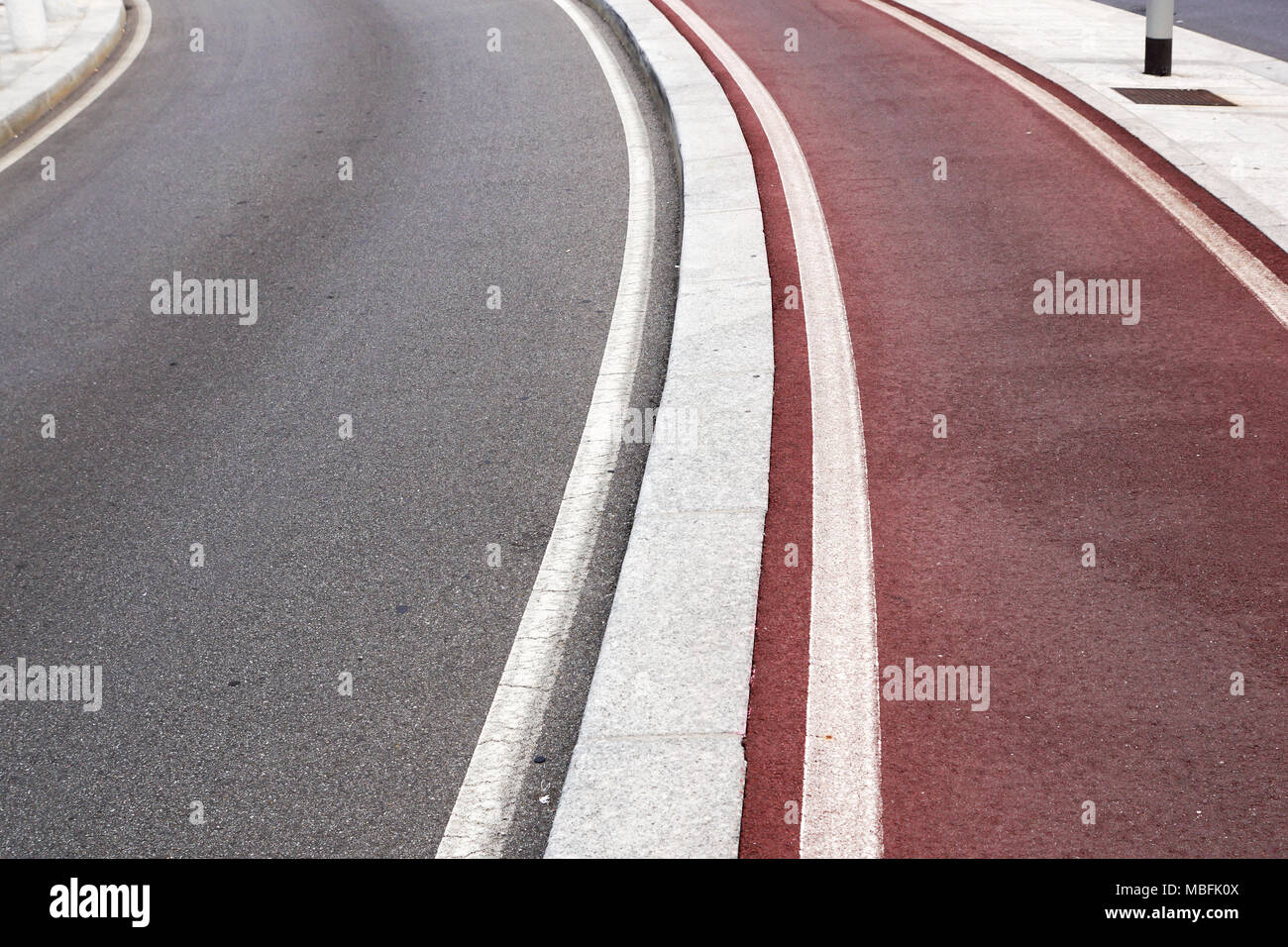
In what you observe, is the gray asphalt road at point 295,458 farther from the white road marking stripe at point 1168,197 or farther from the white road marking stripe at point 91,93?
the white road marking stripe at point 1168,197

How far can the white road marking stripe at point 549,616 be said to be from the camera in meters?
3.67

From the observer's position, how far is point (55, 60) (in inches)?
585

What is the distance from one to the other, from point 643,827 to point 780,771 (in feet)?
1.50

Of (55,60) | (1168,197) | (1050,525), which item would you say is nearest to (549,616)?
(1050,525)

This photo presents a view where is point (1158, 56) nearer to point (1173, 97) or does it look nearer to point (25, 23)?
point (1173, 97)

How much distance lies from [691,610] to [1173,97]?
954cm

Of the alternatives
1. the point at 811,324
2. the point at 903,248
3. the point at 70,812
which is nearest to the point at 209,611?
the point at 70,812

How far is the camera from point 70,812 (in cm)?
371

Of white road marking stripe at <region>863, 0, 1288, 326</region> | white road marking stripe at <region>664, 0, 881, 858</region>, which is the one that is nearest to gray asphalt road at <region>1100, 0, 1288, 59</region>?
white road marking stripe at <region>863, 0, 1288, 326</region>

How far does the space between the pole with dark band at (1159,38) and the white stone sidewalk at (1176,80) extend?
0.12 meters

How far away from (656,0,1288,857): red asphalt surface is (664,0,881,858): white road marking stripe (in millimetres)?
52

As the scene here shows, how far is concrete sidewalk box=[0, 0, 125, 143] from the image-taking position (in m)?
13.0

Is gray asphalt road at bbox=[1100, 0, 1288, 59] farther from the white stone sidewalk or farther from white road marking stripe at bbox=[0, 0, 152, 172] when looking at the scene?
white road marking stripe at bbox=[0, 0, 152, 172]

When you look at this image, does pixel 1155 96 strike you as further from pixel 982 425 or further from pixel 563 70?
pixel 982 425
